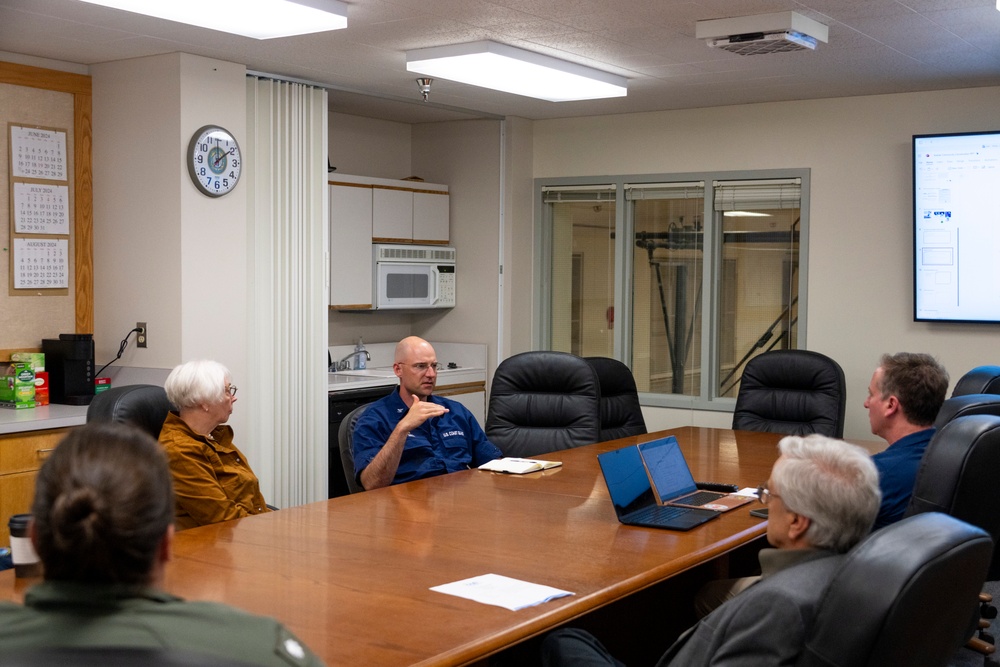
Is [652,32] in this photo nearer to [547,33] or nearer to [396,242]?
Answer: [547,33]

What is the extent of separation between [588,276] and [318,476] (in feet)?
8.16

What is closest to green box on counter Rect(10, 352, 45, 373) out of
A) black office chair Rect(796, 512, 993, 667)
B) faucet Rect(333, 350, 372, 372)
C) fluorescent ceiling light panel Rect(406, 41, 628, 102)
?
faucet Rect(333, 350, 372, 372)

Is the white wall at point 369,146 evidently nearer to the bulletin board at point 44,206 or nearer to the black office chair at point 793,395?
the bulletin board at point 44,206

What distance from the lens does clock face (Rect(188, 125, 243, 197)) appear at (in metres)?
5.19

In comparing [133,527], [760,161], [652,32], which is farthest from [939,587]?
[760,161]

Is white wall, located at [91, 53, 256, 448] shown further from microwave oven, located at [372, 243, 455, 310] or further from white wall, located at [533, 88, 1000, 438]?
white wall, located at [533, 88, 1000, 438]

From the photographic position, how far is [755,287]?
6762mm

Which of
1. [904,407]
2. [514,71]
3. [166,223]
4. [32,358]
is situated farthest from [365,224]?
[904,407]

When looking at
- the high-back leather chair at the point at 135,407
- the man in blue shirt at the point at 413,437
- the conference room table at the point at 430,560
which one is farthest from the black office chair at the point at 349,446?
the high-back leather chair at the point at 135,407

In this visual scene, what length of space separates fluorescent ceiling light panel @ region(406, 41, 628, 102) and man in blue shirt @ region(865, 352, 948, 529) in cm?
234

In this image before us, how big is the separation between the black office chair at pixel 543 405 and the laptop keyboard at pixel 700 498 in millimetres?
1358

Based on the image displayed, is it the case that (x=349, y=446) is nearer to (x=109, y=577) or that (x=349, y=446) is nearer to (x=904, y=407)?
(x=904, y=407)

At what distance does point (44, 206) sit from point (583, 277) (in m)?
3.59

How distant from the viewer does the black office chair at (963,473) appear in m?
2.94
